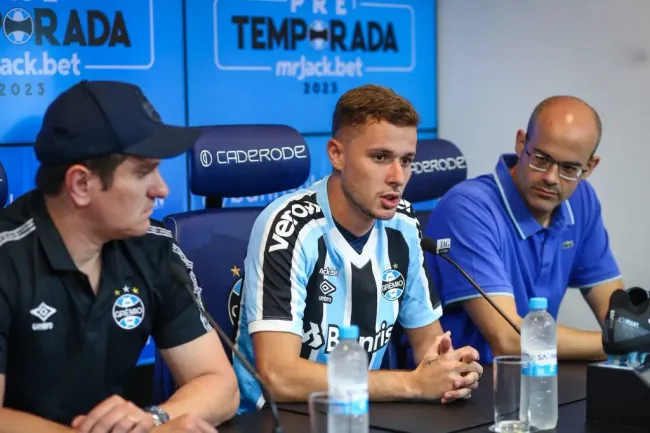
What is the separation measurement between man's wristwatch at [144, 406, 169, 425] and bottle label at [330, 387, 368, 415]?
388 mm

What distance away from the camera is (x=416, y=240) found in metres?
2.70

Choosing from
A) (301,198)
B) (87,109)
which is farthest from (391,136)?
(87,109)

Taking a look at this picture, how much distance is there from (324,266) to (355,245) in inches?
4.1

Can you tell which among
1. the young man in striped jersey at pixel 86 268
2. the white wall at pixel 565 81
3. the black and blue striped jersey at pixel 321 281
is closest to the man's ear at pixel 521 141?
the black and blue striped jersey at pixel 321 281

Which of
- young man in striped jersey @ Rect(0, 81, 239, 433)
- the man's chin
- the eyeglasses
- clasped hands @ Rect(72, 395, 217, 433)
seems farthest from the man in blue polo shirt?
clasped hands @ Rect(72, 395, 217, 433)

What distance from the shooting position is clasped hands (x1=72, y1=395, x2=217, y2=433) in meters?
1.85

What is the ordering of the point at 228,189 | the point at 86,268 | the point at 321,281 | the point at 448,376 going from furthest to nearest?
the point at 228,189, the point at 321,281, the point at 448,376, the point at 86,268

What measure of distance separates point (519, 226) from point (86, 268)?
53.7 inches

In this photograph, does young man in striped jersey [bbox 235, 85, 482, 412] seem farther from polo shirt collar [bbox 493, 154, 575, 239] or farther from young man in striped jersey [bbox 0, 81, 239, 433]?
polo shirt collar [bbox 493, 154, 575, 239]

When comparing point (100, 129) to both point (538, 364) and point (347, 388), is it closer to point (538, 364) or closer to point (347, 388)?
point (347, 388)

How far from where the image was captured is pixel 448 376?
7.20 ft

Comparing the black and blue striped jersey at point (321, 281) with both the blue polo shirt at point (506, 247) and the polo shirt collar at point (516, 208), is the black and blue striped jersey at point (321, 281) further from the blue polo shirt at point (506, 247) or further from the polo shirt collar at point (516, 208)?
the polo shirt collar at point (516, 208)

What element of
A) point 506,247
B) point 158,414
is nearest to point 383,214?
point 506,247

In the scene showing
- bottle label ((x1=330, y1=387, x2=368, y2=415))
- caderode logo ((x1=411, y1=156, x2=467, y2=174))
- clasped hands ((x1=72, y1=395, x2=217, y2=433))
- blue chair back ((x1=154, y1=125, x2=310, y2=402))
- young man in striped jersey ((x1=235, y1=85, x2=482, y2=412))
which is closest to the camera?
bottle label ((x1=330, y1=387, x2=368, y2=415))
